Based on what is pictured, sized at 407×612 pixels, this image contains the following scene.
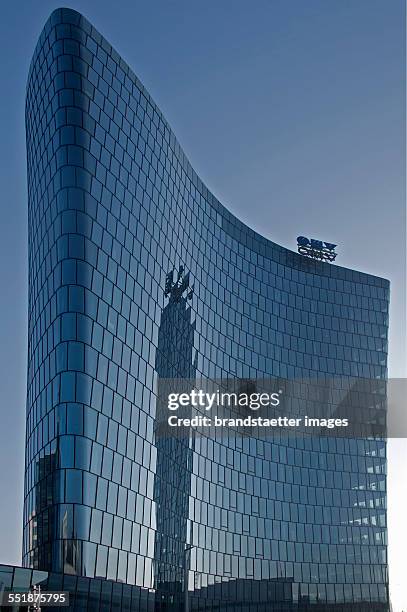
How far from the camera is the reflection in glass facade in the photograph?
64000mm

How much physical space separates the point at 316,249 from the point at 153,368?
183 feet

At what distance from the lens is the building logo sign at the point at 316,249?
407 ft

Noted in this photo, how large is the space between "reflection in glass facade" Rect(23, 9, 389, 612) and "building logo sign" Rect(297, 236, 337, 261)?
4209mm

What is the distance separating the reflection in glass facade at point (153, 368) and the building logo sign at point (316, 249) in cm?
421

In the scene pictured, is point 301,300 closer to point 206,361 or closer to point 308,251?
point 308,251

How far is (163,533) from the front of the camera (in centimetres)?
7506

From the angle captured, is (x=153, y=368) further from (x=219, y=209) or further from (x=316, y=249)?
(x=316, y=249)
